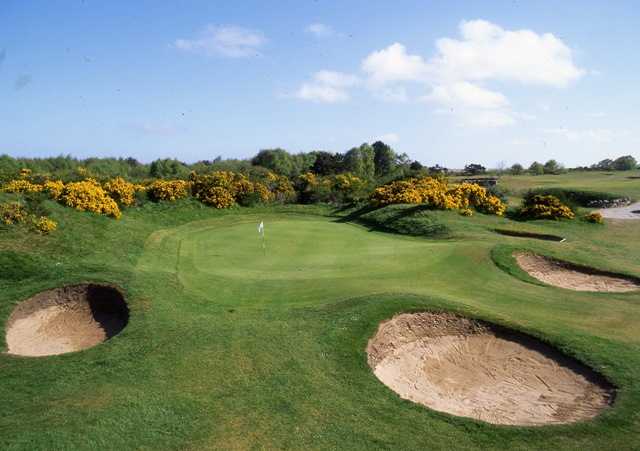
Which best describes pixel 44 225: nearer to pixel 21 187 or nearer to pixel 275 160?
pixel 21 187

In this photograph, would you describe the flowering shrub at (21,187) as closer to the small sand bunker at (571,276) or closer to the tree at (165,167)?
the small sand bunker at (571,276)

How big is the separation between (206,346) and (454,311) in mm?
8237

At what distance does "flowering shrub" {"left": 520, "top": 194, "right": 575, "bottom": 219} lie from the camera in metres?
35.1

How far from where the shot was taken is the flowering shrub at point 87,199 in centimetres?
2730

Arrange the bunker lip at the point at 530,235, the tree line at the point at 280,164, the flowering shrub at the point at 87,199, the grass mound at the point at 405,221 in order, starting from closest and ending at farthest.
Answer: the flowering shrub at the point at 87,199, the bunker lip at the point at 530,235, the grass mound at the point at 405,221, the tree line at the point at 280,164

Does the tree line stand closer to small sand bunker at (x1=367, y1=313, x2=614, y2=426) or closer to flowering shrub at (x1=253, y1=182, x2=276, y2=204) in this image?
flowering shrub at (x1=253, y1=182, x2=276, y2=204)

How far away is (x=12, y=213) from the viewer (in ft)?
67.8

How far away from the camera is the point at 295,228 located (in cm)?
3288

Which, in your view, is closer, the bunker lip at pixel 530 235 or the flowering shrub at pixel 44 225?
the flowering shrub at pixel 44 225

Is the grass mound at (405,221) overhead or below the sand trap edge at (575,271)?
overhead

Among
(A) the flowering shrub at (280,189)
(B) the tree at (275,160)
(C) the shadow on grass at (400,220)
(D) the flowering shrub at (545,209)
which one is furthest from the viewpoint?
(B) the tree at (275,160)

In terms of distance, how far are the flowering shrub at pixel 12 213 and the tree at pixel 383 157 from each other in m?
79.3

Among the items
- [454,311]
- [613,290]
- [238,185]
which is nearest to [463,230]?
[613,290]

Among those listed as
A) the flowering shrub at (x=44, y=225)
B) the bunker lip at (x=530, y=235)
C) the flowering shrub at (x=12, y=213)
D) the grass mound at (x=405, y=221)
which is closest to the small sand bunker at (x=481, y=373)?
the grass mound at (x=405, y=221)
